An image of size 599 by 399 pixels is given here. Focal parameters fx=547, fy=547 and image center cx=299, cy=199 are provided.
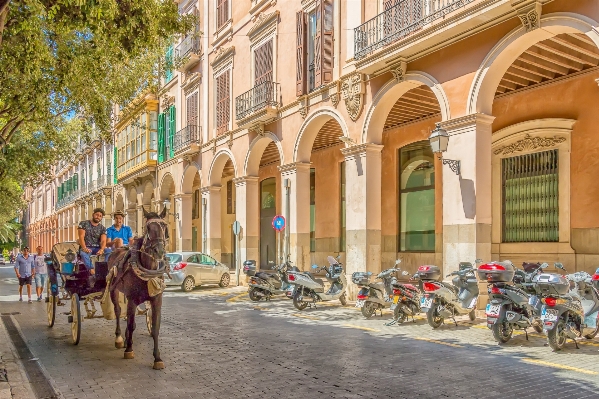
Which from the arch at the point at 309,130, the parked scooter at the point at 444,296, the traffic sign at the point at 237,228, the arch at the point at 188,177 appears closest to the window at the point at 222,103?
the arch at the point at 188,177

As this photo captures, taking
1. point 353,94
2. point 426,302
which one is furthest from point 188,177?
point 426,302

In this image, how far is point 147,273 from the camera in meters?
7.43

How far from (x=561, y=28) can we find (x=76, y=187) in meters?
49.1

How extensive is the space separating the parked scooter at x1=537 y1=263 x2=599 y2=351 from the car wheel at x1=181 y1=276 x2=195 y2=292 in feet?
45.5

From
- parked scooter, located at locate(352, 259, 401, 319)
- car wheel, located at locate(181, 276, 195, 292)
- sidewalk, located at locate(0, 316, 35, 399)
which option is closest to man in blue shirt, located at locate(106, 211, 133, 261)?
sidewalk, located at locate(0, 316, 35, 399)

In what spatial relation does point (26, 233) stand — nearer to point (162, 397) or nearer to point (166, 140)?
point (166, 140)

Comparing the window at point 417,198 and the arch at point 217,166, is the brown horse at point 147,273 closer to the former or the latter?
the window at point 417,198

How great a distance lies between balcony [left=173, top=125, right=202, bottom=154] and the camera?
25469 mm

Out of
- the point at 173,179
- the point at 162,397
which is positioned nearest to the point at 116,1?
the point at 162,397

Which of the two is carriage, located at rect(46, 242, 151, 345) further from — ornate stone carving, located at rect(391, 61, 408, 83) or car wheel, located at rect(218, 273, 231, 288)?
car wheel, located at rect(218, 273, 231, 288)

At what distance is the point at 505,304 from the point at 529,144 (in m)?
7.37

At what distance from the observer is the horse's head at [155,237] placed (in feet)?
24.1

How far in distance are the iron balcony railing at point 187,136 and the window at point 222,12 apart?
15.8 ft

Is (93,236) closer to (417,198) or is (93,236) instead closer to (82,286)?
(82,286)
